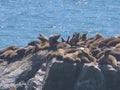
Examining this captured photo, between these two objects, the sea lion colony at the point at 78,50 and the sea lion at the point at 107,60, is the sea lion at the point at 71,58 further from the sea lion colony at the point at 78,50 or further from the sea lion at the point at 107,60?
the sea lion at the point at 107,60

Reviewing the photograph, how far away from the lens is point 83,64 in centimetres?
3253

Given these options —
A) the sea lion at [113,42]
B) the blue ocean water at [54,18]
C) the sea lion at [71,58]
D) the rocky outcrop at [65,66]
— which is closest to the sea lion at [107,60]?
the rocky outcrop at [65,66]

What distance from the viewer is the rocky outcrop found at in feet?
105

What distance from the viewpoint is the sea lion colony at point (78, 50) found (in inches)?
1287

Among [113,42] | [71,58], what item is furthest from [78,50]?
[113,42]

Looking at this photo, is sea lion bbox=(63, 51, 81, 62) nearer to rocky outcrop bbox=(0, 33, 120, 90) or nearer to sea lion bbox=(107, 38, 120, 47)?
rocky outcrop bbox=(0, 33, 120, 90)

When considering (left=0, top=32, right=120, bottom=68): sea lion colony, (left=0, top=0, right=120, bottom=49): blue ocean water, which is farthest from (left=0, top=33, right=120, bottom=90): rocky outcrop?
(left=0, top=0, right=120, bottom=49): blue ocean water

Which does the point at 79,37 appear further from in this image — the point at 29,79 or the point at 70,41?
the point at 29,79

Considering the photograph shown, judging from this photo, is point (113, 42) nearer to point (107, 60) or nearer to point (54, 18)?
point (107, 60)

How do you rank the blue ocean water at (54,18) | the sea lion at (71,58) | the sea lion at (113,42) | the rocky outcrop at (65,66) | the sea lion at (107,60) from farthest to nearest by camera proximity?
the blue ocean water at (54,18) < the sea lion at (113,42) < the sea lion at (71,58) < the sea lion at (107,60) < the rocky outcrop at (65,66)

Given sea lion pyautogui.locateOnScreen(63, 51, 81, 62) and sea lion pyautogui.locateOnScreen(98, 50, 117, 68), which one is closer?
sea lion pyautogui.locateOnScreen(98, 50, 117, 68)

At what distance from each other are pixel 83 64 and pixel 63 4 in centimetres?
6727

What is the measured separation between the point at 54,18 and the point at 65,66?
53318mm

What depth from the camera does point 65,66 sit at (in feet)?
107
